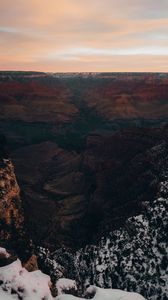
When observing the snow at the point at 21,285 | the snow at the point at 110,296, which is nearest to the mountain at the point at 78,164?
the snow at the point at 21,285

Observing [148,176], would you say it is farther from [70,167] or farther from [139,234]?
[70,167]

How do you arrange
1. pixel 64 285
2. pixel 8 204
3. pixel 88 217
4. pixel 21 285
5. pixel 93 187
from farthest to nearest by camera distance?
pixel 93 187, pixel 88 217, pixel 8 204, pixel 64 285, pixel 21 285

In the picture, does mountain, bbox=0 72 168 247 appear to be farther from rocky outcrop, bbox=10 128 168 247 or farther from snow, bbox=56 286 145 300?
snow, bbox=56 286 145 300

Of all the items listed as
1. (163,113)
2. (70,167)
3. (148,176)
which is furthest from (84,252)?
(163,113)

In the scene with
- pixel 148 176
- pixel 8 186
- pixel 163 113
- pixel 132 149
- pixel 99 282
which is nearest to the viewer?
pixel 99 282

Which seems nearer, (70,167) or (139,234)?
(139,234)

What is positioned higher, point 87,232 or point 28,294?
point 28,294

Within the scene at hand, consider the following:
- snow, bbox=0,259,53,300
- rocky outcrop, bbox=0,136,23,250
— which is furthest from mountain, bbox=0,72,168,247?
snow, bbox=0,259,53,300

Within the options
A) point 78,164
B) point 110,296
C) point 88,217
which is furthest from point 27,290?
point 78,164

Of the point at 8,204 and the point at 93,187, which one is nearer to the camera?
the point at 8,204

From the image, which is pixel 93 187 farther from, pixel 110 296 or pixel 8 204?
pixel 110 296

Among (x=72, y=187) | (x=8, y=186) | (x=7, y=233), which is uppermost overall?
(x=8, y=186)
